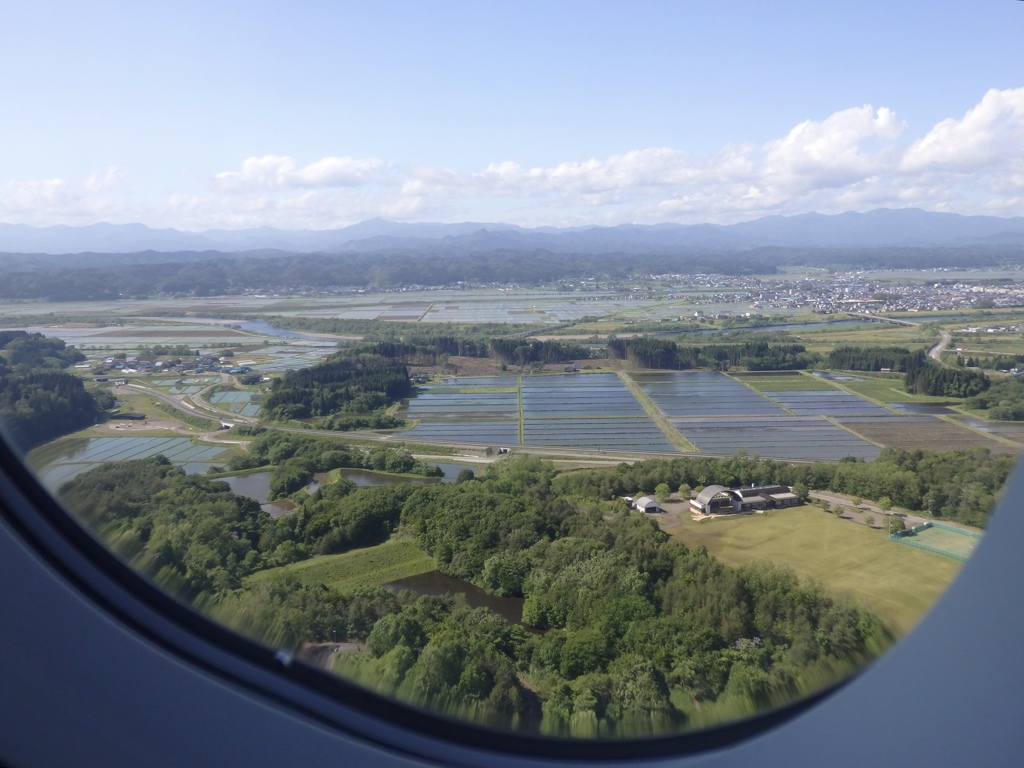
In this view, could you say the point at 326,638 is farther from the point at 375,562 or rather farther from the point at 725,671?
the point at 375,562

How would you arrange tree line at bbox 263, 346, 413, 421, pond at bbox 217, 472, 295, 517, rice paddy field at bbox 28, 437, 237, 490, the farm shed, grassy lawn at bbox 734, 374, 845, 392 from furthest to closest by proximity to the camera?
1. grassy lawn at bbox 734, 374, 845, 392
2. tree line at bbox 263, 346, 413, 421
3. the farm shed
4. pond at bbox 217, 472, 295, 517
5. rice paddy field at bbox 28, 437, 237, 490

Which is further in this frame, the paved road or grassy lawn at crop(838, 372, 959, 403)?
the paved road

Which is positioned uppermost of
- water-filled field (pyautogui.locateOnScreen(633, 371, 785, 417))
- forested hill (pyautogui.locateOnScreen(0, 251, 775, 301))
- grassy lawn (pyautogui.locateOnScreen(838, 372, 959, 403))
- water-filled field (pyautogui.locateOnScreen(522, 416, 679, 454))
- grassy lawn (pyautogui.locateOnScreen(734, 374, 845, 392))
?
forested hill (pyautogui.locateOnScreen(0, 251, 775, 301))

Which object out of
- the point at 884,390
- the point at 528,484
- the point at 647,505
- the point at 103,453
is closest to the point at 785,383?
the point at 884,390

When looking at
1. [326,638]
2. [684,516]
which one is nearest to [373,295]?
[684,516]

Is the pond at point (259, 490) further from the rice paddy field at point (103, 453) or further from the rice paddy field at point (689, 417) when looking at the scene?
the rice paddy field at point (689, 417)

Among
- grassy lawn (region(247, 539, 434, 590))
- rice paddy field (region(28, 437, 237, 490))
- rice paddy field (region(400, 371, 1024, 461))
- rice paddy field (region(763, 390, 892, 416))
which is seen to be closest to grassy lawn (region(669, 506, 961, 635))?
grassy lawn (region(247, 539, 434, 590))

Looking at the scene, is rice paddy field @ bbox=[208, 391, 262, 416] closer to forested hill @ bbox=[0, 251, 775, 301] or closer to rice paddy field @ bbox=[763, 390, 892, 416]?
forested hill @ bbox=[0, 251, 775, 301]

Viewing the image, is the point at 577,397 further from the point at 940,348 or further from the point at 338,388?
the point at 940,348
